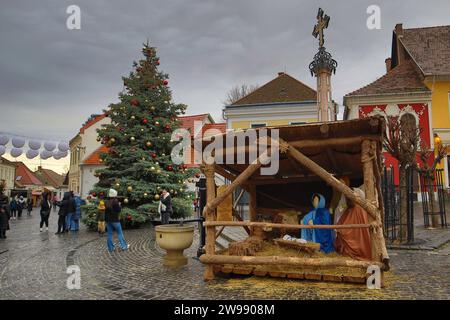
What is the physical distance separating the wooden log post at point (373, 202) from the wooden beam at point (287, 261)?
202 mm

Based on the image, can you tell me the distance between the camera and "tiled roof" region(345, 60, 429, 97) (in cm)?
2316

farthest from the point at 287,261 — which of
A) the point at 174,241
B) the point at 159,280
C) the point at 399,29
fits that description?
the point at 399,29

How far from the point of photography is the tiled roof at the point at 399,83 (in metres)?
23.2

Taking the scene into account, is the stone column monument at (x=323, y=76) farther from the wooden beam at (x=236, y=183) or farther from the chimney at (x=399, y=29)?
the chimney at (x=399, y=29)

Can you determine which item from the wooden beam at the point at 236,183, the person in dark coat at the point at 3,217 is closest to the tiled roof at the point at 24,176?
the person in dark coat at the point at 3,217

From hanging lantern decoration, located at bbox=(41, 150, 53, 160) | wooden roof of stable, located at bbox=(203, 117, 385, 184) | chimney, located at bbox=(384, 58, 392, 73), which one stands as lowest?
wooden roof of stable, located at bbox=(203, 117, 385, 184)

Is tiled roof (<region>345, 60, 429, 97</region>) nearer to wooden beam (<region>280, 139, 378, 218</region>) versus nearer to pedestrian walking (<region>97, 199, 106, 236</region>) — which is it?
pedestrian walking (<region>97, 199, 106, 236</region>)

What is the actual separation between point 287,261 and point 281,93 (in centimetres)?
2512

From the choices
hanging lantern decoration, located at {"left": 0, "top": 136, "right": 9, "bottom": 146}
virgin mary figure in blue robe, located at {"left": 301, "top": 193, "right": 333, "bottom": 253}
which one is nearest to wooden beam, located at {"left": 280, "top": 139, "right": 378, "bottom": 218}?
virgin mary figure in blue robe, located at {"left": 301, "top": 193, "right": 333, "bottom": 253}

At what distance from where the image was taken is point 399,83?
23.9 metres

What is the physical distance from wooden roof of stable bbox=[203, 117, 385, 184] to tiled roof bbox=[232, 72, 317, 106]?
20.3 metres

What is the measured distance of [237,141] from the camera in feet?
22.5
